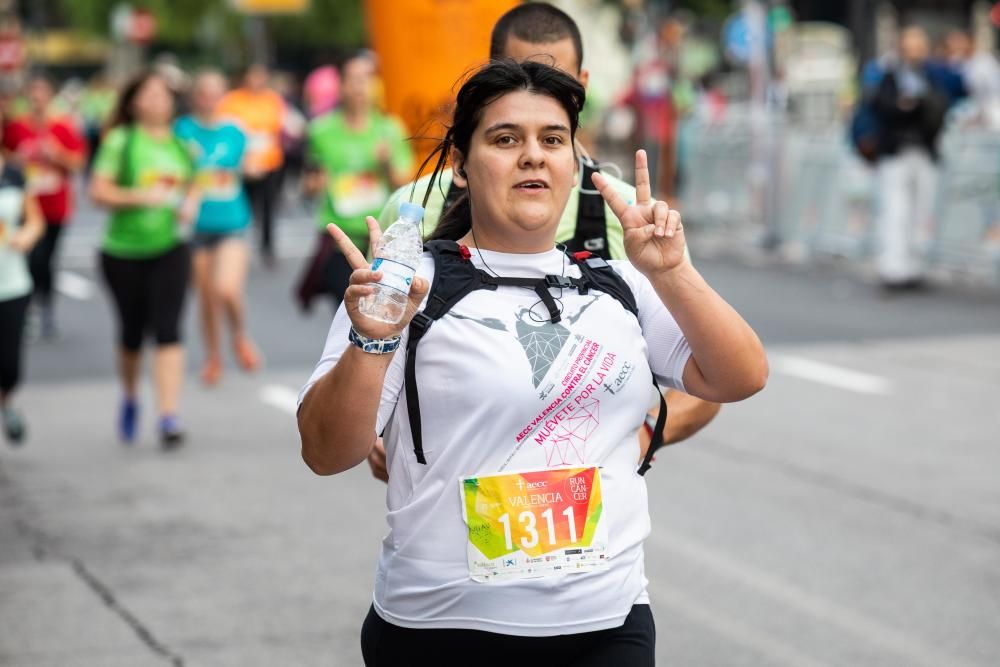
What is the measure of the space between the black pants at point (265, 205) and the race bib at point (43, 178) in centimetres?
464

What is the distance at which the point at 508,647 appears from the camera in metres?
2.92

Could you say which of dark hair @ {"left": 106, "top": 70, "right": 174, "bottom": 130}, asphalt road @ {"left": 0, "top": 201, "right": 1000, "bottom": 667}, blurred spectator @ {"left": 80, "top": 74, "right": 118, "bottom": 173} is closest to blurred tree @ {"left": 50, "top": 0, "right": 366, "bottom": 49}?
blurred spectator @ {"left": 80, "top": 74, "right": 118, "bottom": 173}

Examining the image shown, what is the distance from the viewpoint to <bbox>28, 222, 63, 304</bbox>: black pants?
43.4ft

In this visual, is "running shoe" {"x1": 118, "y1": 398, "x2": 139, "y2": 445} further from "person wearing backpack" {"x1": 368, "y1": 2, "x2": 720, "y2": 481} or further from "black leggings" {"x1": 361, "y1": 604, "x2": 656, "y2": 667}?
"black leggings" {"x1": 361, "y1": 604, "x2": 656, "y2": 667}

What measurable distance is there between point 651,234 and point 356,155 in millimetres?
7003

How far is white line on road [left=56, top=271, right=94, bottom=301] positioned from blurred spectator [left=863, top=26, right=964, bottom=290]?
300 inches

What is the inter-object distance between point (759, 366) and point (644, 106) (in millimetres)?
18264

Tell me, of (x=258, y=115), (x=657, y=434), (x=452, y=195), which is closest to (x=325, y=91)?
(x=258, y=115)

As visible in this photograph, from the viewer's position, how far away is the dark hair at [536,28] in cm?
427

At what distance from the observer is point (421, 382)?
2.91 meters

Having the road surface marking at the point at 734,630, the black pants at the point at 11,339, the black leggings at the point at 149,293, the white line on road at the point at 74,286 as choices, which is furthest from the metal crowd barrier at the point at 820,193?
the road surface marking at the point at 734,630

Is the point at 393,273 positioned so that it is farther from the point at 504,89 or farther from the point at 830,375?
the point at 830,375

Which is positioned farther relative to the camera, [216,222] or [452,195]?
[216,222]

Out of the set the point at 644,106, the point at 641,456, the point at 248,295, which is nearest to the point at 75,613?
the point at 641,456
